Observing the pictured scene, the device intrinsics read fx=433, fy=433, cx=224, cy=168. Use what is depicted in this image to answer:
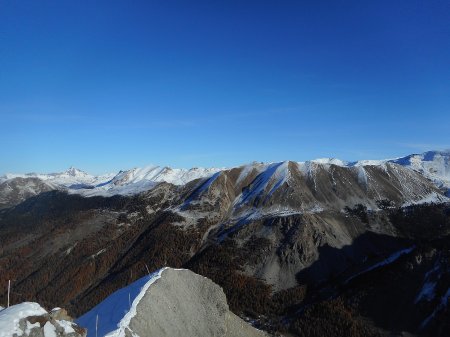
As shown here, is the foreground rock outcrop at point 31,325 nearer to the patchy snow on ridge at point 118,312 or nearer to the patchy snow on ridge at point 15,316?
the patchy snow on ridge at point 15,316

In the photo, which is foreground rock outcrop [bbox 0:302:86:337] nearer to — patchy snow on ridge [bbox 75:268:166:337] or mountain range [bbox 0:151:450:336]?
patchy snow on ridge [bbox 75:268:166:337]

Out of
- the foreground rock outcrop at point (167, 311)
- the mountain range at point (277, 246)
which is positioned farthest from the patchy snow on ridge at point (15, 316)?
the mountain range at point (277, 246)

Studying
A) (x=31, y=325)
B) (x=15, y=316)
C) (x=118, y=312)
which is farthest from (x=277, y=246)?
(x=15, y=316)

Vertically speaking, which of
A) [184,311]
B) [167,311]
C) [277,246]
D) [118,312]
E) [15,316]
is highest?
[15,316]

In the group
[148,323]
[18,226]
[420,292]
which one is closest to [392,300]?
[420,292]

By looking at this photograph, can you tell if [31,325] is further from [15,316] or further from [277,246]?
[277,246]

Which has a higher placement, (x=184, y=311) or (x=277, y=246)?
(x=277, y=246)

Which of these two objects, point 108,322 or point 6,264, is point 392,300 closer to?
point 108,322
